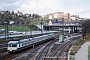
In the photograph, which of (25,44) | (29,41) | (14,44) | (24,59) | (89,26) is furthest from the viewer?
(89,26)

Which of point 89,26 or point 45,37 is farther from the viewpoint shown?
point 89,26

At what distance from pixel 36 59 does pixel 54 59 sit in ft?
9.28

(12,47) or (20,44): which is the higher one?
(20,44)

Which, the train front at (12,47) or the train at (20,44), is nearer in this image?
the train front at (12,47)

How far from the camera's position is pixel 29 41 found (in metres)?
44.2

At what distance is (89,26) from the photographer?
7981cm

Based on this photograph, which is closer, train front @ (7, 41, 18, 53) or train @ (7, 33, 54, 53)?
train front @ (7, 41, 18, 53)

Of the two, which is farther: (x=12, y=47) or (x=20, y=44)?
(x=20, y=44)

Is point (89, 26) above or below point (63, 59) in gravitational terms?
above

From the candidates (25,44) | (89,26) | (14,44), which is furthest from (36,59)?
(89,26)

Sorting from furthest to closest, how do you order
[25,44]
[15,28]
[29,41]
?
[15,28] < [29,41] < [25,44]

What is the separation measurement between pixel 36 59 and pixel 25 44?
38.4 ft

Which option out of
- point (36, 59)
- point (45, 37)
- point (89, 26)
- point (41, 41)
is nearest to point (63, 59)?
point (36, 59)

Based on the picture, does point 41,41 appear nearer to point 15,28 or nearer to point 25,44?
point 25,44
